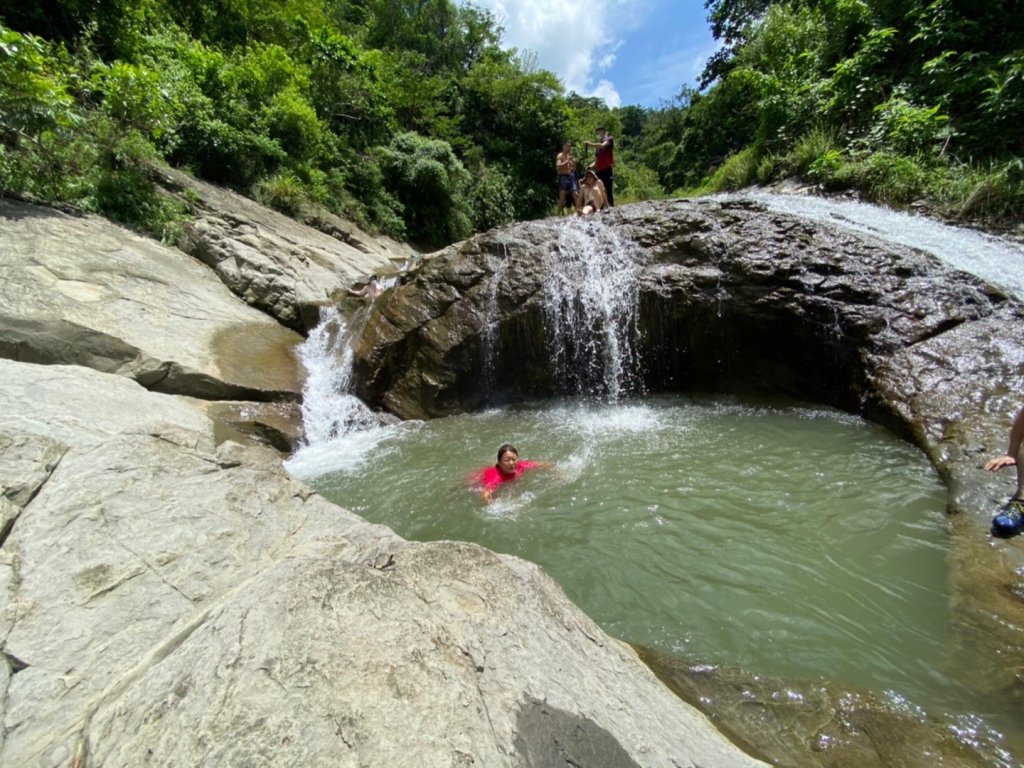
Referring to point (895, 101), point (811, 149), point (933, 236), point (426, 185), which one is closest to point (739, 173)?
point (811, 149)

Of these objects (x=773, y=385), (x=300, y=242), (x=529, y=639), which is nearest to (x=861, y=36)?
(x=773, y=385)

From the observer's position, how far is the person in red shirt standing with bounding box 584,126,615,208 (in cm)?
1123

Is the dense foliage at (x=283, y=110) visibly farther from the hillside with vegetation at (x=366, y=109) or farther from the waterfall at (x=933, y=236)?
the waterfall at (x=933, y=236)

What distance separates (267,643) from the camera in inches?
59.1

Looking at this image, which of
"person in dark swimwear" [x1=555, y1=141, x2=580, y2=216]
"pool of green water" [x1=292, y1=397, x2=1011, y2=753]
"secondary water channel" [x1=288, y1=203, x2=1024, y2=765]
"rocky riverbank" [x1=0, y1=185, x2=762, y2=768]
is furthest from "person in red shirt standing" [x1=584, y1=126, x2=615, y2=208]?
"rocky riverbank" [x1=0, y1=185, x2=762, y2=768]

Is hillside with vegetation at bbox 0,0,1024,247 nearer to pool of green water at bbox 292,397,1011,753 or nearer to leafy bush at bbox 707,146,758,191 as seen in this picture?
leafy bush at bbox 707,146,758,191

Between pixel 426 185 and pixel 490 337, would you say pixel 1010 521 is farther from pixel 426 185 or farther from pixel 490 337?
pixel 426 185

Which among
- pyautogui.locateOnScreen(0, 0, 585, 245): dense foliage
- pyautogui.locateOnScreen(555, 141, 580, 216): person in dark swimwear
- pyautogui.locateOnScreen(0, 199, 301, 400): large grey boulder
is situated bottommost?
pyautogui.locateOnScreen(0, 199, 301, 400): large grey boulder

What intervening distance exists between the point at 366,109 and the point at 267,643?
2222cm

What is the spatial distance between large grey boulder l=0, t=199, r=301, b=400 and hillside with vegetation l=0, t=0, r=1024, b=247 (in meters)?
1.18

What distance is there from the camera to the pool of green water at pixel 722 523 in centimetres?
306

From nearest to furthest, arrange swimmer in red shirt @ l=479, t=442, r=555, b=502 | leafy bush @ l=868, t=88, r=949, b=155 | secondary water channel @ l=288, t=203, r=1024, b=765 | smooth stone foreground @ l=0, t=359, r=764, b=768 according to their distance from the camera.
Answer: smooth stone foreground @ l=0, t=359, r=764, b=768 < secondary water channel @ l=288, t=203, r=1024, b=765 < swimmer in red shirt @ l=479, t=442, r=555, b=502 < leafy bush @ l=868, t=88, r=949, b=155

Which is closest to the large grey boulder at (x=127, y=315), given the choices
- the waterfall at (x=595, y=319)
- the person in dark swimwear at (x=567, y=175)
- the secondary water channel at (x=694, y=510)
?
the secondary water channel at (x=694, y=510)

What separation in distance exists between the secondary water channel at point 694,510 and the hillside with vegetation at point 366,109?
15.9 feet
